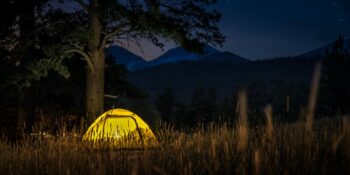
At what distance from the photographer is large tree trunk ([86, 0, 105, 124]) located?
12.8 m

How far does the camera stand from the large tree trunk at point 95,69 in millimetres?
12781

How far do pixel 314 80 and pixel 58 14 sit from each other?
11.4 m

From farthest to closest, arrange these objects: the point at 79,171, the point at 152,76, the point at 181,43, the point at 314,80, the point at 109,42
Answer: the point at 152,76
the point at 109,42
the point at 181,43
the point at 79,171
the point at 314,80

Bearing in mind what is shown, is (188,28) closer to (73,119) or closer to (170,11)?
(170,11)

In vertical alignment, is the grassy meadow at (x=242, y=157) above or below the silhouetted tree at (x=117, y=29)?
below

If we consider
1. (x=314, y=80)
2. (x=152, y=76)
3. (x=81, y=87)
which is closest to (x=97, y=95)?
(x=81, y=87)

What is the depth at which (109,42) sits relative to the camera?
13.4 m

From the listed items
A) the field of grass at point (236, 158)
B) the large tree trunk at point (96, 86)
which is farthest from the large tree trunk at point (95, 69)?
the field of grass at point (236, 158)

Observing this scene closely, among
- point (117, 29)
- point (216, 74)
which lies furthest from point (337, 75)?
point (216, 74)

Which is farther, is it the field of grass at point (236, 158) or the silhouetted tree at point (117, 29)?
the silhouetted tree at point (117, 29)

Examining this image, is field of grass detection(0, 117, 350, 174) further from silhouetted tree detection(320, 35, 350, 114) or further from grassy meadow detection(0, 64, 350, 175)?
silhouetted tree detection(320, 35, 350, 114)

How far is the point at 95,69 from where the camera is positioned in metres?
12.8

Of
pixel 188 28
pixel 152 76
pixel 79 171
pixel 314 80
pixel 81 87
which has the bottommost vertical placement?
pixel 79 171

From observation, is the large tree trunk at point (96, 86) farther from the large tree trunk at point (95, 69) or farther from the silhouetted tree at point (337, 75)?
the silhouetted tree at point (337, 75)
